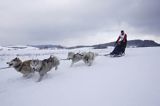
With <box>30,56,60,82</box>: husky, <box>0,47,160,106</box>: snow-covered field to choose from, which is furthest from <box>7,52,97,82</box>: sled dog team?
<box>0,47,160,106</box>: snow-covered field

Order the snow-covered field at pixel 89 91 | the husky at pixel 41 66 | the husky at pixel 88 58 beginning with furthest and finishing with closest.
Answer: the husky at pixel 88 58 → the husky at pixel 41 66 → the snow-covered field at pixel 89 91

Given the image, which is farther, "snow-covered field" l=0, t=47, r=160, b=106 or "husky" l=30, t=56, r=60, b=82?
"husky" l=30, t=56, r=60, b=82

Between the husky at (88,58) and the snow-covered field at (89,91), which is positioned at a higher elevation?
the husky at (88,58)

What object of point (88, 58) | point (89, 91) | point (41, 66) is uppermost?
point (88, 58)

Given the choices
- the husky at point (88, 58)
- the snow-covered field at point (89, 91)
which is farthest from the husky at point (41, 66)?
the husky at point (88, 58)

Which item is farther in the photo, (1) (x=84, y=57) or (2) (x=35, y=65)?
(1) (x=84, y=57)

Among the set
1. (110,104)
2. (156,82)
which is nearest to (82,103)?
(110,104)

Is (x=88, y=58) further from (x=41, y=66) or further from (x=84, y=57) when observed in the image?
(x=41, y=66)

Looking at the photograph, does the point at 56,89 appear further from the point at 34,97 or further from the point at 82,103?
the point at 82,103

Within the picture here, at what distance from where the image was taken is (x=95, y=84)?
16.3ft

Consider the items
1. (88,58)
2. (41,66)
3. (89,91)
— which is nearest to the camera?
(89,91)

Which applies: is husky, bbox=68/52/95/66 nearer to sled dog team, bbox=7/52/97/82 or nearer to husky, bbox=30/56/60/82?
sled dog team, bbox=7/52/97/82

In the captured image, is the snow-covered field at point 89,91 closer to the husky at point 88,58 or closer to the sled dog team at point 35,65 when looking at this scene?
the sled dog team at point 35,65

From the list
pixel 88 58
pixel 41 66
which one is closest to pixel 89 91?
pixel 41 66
